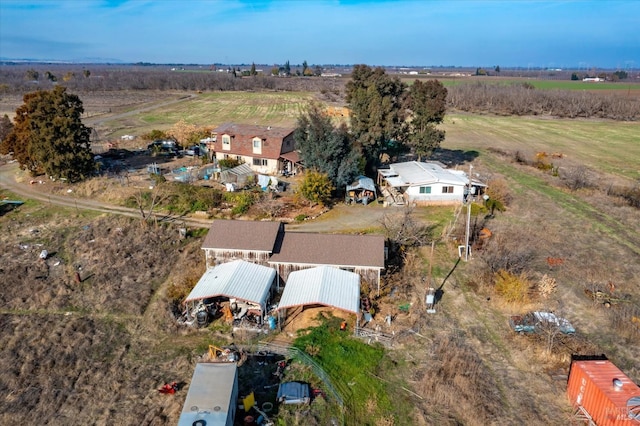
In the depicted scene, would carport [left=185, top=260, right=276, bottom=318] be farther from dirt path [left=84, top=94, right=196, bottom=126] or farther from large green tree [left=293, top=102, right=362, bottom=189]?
dirt path [left=84, top=94, right=196, bottom=126]

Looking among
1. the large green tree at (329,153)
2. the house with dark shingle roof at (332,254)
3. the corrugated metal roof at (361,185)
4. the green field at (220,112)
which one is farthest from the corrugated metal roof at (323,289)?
the green field at (220,112)

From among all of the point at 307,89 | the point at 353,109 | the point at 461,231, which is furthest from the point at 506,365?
the point at 307,89

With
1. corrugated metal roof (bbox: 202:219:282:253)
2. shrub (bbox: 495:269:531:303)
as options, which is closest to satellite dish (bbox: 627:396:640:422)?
shrub (bbox: 495:269:531:303)

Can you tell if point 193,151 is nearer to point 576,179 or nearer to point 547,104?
point 576,179

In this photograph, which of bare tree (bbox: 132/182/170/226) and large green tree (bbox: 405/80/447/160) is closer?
bare tree (bbox: 132/182/170/226)

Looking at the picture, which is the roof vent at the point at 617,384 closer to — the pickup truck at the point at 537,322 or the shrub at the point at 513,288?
the pickup truck at the point at 537,322

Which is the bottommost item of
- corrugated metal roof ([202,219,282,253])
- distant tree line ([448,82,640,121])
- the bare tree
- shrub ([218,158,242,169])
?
the bare tree
